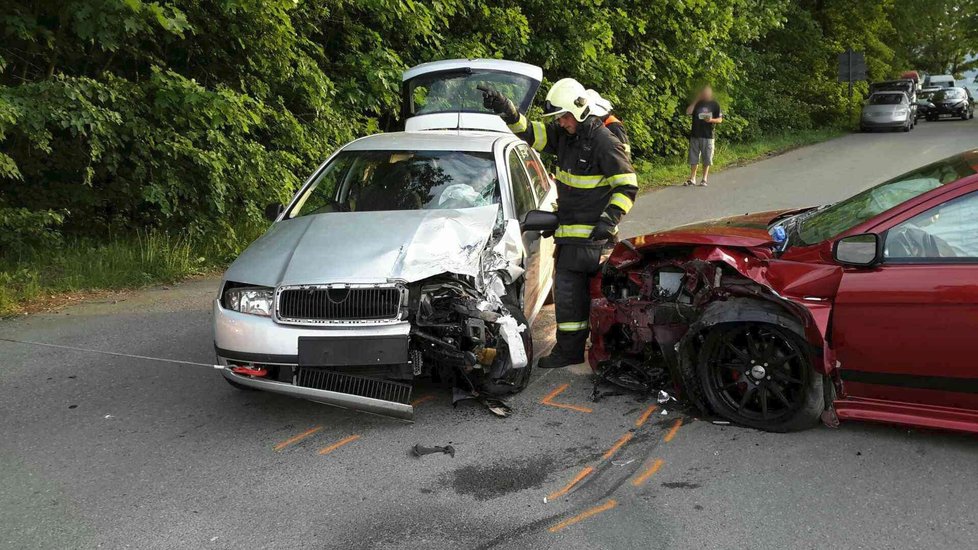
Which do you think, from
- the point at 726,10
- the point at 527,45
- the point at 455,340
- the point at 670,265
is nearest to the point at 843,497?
the point at 670,265

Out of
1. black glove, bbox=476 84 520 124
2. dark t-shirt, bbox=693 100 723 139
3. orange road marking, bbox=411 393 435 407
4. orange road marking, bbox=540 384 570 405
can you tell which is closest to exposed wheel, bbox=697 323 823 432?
orange road marking, bbox=540 384 570 405

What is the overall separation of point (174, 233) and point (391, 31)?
13.9 feet

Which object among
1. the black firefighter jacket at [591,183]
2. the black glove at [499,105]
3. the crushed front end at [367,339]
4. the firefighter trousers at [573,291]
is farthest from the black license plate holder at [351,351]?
the black glove at [499,105]

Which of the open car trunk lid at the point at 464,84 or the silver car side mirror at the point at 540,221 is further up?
the open car trunk lid at the point at 464,84

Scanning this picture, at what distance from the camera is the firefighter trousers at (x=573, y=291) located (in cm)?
514

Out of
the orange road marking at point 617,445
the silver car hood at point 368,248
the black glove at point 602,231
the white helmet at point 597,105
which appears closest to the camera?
the orange road marking at point 617,445

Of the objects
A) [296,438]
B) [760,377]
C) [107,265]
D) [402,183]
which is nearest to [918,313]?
→ [760,377]

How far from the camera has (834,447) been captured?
4031mm

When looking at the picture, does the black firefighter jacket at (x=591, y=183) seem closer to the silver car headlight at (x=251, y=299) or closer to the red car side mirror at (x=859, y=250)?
the red car side mirror at (x=859, y=250)

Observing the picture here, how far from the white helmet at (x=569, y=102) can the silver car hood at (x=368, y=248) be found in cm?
84

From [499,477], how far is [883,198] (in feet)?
8.62

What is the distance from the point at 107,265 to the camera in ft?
26.6

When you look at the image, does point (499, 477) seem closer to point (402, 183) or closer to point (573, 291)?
point (573, 291)

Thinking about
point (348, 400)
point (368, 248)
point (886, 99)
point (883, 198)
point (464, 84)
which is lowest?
point (348, 400)
